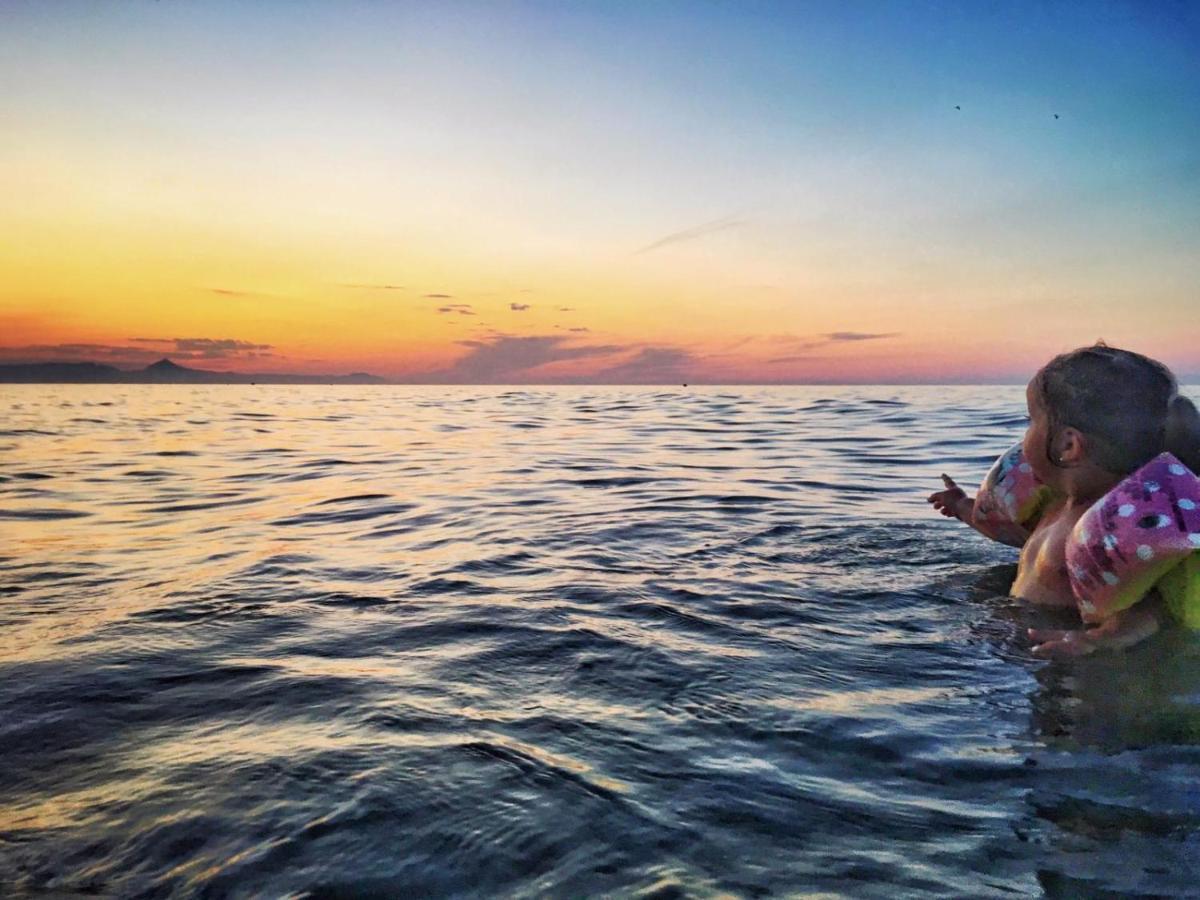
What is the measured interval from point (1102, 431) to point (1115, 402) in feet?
0.51

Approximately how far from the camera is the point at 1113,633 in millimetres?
3719

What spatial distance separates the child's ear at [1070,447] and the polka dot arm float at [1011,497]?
2.54 feet

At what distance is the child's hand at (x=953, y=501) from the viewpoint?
562 centimetres

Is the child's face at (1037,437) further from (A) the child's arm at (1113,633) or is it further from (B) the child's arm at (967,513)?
(B) the child's arm at (967,513)

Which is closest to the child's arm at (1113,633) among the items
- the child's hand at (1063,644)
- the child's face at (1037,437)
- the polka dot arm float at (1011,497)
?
the child's hand at (1063,644)

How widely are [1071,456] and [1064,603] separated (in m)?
0.86

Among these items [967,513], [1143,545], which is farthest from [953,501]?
[1143,545]

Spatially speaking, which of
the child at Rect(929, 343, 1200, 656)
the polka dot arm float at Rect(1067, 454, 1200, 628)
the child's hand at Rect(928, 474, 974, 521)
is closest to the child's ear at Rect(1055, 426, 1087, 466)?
the child at Rect(929, 343, 1200, 656)

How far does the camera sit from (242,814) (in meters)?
2.36

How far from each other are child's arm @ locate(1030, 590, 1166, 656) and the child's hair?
0.70 metres

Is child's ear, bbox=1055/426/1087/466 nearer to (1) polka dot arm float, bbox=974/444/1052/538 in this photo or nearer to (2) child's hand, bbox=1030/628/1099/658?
(1) polka dot arm float, bbox=974/444/1052/538

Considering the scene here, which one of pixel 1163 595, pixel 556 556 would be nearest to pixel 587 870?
pixel 1163 595

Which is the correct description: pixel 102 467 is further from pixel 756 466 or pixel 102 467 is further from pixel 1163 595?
pixel 1163 595

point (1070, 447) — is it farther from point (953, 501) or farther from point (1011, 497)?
point (953, 501)
